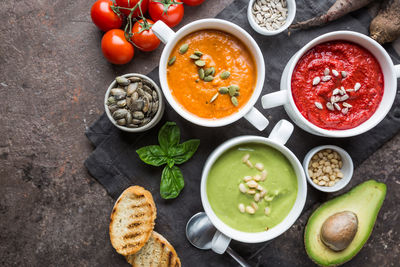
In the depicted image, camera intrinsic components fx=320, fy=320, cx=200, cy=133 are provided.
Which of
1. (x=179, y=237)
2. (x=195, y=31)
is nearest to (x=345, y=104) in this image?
(x=195, y=31)

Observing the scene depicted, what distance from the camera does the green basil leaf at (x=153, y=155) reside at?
226 cm

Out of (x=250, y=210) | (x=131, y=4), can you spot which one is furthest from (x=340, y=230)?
(x=131, y=4)

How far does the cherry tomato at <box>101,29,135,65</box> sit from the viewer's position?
225 cm

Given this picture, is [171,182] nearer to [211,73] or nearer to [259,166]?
[259,166]

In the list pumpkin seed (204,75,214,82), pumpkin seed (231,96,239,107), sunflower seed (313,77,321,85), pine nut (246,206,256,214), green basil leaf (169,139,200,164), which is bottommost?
green basil leaf (169,139,200,164)

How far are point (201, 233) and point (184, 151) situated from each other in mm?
613

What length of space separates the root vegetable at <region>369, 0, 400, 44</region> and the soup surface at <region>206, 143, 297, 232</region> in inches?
45.5

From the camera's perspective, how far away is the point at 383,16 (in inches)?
89.4

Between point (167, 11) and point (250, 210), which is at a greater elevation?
point (167, 11)

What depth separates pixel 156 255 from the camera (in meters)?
2.34

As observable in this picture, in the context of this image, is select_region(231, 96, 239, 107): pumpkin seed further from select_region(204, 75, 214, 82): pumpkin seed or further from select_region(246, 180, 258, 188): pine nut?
select_region(246, 180, 258, 188): pine nut

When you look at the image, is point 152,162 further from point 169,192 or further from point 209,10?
point 209,10

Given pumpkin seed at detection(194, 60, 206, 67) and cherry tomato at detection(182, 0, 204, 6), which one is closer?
pumpkin seed at detection(194, 60, 206, 67)

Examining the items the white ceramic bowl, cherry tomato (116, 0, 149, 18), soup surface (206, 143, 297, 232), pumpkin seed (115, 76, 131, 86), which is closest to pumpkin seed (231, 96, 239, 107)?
soup surface (206, 143, 297, 232)
